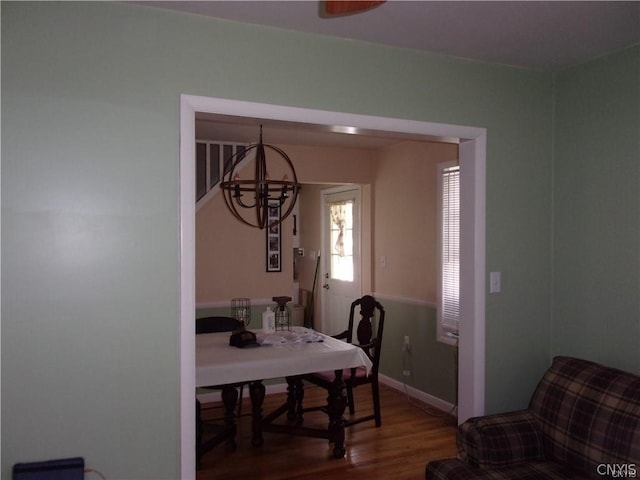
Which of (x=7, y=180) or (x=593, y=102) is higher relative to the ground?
(x=593, y=102)

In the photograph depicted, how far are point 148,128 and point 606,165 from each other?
2291 millimetres

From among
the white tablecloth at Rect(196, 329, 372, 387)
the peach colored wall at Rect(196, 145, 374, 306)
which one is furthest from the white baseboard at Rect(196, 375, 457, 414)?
the white tablecloth at Rect(196, 329, 372, 387)

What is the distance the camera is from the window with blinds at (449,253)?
438 cm

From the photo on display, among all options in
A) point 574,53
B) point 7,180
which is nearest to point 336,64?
point 574,53

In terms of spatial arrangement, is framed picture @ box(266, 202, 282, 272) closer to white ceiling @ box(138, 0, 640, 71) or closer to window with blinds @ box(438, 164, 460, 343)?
window with blinds @ box(438, 164, 460, 343)

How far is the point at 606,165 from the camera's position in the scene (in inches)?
109

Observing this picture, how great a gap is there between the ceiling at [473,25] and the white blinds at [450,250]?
1.66 meters

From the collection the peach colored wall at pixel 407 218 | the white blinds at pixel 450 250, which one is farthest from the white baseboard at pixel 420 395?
the peach colored wall at pixel 407 218

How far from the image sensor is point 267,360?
10.6 ft

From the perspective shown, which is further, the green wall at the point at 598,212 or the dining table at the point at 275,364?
the dining table at the point at 275,364

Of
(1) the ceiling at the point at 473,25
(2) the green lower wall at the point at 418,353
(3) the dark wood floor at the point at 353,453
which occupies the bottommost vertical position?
(3) the dark wood floor at the point at 353,453

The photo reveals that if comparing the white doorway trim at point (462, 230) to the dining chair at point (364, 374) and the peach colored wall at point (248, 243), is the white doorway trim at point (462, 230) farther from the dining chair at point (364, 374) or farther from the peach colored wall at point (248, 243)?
the peach colored wall at point (248, 243)

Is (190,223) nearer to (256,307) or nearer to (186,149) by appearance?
(186,149)

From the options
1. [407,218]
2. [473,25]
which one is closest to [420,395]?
[407,218]
